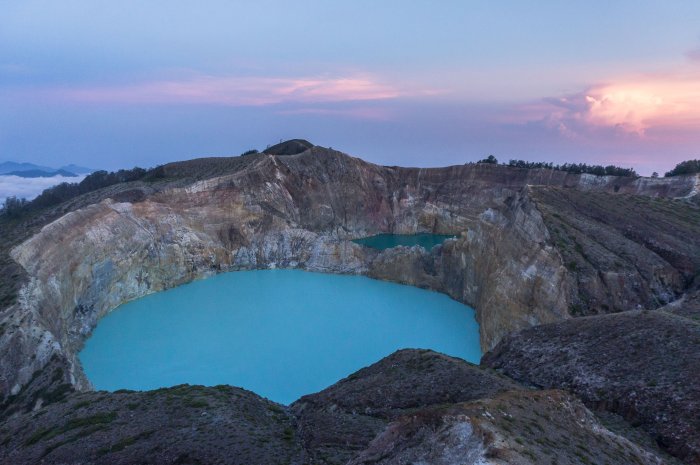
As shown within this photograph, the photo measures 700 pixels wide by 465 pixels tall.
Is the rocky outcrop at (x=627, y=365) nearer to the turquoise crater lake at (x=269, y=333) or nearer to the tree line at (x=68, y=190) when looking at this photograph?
the turquoise crater lake at (x=269, y=333)

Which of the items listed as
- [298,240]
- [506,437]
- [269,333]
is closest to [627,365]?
[506,437]

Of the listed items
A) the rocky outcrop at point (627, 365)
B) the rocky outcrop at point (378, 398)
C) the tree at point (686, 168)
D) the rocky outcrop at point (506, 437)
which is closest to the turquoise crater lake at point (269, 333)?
the rocky outcrop at point (378, 398)

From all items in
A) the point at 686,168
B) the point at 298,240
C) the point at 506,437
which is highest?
the point at 686,168

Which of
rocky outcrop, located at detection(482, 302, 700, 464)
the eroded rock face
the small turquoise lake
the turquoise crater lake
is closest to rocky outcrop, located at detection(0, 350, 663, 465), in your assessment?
rocky outcrop, located at detection(482, 302, 700, 464)

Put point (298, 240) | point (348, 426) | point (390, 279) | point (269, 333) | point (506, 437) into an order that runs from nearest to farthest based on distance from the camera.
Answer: point (506, 437), point (348, 426), point (269, 333), point (390, 279), point (298, 240)

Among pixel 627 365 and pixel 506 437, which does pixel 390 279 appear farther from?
pixel 506 437

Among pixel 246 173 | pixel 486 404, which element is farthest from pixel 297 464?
pixel 246 173
